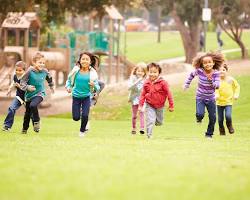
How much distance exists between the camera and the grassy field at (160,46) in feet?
213

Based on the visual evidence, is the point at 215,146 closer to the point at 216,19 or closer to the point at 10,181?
the point at 10,181

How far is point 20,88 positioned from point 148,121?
260cm

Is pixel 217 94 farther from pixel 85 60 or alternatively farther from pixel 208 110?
pixel 85 60

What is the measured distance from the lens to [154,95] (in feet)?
52.9

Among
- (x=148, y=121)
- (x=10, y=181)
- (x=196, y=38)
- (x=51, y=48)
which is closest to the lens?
(x=10, y=181)

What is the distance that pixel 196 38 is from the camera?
5275cm

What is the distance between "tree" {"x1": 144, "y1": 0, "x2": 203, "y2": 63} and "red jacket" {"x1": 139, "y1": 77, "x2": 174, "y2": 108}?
107 ft

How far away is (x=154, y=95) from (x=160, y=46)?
6056 centimetres

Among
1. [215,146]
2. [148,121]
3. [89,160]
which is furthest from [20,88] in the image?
[89,160]

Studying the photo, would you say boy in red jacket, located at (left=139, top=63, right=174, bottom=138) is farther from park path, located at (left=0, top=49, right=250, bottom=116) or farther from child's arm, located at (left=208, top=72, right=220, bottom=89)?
park path, located at (left=0, top=49, right=250, bottom=116)

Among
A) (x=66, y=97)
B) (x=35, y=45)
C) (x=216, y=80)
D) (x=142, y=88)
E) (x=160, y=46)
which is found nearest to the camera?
(x=216, y=80)

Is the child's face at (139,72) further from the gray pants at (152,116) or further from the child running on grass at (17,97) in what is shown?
the gray pants at (152,116)

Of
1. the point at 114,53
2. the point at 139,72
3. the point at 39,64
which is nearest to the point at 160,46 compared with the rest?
the point at 114,53

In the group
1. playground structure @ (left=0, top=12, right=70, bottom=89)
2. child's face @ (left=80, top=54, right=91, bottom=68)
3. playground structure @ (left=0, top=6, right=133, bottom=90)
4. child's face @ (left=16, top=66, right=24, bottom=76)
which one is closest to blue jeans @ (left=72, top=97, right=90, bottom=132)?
child's face @ (left=80, top=54, right=91, bottom=68)
